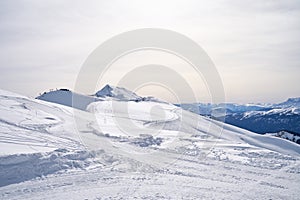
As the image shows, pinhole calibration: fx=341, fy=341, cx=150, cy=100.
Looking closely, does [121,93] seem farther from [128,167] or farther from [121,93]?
[128,167]

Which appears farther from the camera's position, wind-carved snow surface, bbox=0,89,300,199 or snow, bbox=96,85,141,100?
snow, bbox=96,85,141,100

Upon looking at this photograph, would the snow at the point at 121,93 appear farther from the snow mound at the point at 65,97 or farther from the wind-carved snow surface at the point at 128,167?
the wind-carved snow surface at the point at 128,167

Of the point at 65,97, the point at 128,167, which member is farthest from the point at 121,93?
the point at 128,167

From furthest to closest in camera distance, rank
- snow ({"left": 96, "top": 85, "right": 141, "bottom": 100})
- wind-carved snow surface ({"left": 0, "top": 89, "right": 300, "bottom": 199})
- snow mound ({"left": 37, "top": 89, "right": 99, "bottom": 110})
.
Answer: snow ({"left": 96, "top": 85, "right": 141, "bottom": 100}), snow mound ({"left": 37, "top": 89, "right": 99, "bottom": 110}), wind-carved snow surface ({"left": 0, "top": 89, "right": 300, "bottom": 199})

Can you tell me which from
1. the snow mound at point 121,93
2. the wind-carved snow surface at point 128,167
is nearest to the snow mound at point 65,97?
the wind-carved snow surface at point 128,167

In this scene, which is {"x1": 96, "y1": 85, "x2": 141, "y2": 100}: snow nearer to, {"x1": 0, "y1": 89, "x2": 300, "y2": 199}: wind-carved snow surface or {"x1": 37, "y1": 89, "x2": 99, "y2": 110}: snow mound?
{"x1": 37, "y1": 89, "x2": 99, "y2": 110}: snow mound

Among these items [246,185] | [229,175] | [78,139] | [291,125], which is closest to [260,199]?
[246,185]

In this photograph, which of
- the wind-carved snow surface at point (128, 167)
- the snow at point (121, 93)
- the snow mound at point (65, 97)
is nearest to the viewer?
the wind-carved snow surface at point (128, 167)

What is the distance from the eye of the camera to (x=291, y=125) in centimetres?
19825

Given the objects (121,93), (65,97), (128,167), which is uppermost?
(121,93)

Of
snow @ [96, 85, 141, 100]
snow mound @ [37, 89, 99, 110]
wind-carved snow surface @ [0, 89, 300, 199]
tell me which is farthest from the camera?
snow @ [96, 85, 141, 100]

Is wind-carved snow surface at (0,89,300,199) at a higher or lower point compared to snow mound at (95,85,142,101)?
lower

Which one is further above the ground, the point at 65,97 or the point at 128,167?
the point at 65,97

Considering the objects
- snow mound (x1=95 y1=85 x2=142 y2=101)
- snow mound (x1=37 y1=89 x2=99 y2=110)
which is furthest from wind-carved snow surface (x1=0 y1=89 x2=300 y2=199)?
snow mound (x1=95 y1=85 x2=142 y2=101)
